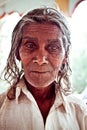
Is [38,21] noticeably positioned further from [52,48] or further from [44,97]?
[44,97]

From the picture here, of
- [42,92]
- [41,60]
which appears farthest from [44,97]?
[41,60]

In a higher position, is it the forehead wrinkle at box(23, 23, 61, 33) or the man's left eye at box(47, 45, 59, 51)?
the forehead wrinkle at box(23, 23, 61, 33)

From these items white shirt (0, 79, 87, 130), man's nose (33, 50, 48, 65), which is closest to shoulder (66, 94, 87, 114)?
white shirt (0, 79, 87, 130)

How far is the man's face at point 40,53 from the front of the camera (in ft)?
2.27

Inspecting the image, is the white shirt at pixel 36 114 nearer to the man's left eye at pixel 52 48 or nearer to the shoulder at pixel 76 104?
the shoulder at pixel 76 104

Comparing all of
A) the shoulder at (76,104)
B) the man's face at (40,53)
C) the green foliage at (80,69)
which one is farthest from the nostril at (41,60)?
the green foliage at (80,69)

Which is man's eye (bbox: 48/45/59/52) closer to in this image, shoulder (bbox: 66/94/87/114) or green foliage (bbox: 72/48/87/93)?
shoulder (bbox: 66/94/87/114)

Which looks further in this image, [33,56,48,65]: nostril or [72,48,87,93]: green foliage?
[72,48,87,93]: green foliage

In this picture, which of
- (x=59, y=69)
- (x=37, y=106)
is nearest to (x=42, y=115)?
(x=37, y=106)

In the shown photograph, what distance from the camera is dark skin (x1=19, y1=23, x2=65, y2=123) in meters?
0.69

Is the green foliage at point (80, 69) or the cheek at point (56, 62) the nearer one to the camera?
the cheek at point (56, 62)

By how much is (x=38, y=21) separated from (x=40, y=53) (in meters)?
0.09

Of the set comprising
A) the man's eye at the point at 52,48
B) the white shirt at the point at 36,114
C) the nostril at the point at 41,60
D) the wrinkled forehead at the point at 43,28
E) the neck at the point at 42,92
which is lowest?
the white shirt at the point at 36,114

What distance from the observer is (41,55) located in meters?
0.69
